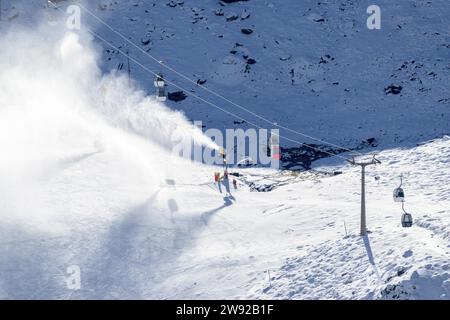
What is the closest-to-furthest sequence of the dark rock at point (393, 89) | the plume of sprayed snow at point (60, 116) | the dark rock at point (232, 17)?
the plume of sprayed snow at point (60, 116), the dark rock at point (393, 89), the dark rock at point (232, 17)

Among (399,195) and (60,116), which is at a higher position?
(60,116)

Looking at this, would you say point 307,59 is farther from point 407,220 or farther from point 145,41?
point 407,220

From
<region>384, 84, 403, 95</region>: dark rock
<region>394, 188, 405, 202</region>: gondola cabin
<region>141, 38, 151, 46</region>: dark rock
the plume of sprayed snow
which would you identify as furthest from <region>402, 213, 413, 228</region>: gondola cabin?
<region>141, 38, 151, 46</region>: dark rock

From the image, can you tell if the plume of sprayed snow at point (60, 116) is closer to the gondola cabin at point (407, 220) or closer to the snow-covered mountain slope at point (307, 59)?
the snow-covered mountain slope at point (307, 59)

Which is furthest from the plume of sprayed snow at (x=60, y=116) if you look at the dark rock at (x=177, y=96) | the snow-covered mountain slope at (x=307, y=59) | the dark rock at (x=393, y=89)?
the dark rock at (x=393, y=89)

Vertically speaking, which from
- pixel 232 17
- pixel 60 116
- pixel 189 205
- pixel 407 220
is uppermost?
pixel 232 17

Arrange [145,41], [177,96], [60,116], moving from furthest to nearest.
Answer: [145,41] → [177,96] → [60,116]

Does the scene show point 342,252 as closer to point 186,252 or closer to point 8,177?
point 186,252

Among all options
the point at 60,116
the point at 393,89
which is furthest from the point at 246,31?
the point at 60,116

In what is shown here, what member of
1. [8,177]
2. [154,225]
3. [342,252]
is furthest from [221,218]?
[8,177]
